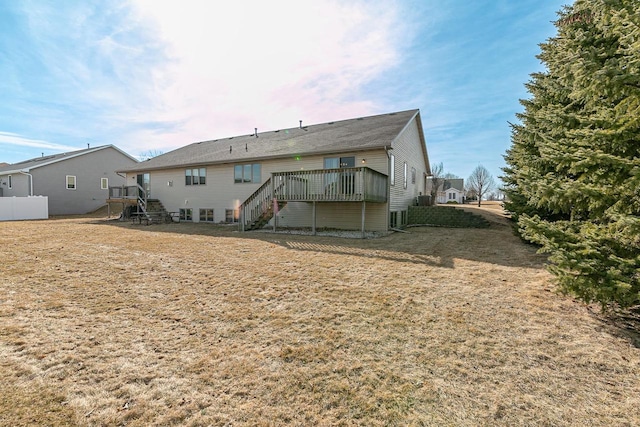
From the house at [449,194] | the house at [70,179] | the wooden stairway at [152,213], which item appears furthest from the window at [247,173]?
the house at [449,194]

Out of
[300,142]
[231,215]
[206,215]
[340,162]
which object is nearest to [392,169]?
[340,162]

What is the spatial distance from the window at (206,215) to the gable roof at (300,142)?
3108 mm

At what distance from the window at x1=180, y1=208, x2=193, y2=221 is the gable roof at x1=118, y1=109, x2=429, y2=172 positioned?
3.09 metres

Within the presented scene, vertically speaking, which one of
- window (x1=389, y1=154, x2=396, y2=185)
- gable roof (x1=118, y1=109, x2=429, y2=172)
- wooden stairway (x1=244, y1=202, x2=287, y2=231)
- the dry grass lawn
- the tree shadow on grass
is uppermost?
gable roof (x1=118, y1=109, x2=429, y2=172)

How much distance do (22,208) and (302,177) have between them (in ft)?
72.0

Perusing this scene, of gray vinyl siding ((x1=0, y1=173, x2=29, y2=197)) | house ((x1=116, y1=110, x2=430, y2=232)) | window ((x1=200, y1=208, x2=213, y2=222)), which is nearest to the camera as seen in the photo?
house ((x1=116, y1=110, x2=430, y2=232))

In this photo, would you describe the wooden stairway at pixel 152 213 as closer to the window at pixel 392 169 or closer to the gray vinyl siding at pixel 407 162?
the window at pixel 392 169

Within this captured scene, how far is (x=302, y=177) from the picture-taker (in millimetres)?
12438

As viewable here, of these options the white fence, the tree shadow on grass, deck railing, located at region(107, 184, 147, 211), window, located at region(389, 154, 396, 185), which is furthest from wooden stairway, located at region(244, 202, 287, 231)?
the white fence

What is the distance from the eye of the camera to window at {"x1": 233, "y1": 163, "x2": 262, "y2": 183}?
15.9 m

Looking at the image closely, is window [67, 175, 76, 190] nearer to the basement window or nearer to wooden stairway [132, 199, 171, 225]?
wooden stairway [132, 199, 171, 225]

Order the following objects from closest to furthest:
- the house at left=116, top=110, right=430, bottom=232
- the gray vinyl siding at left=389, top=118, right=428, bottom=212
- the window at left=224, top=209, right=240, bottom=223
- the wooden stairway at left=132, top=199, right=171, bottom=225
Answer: the house at left=116, top=110, right=430, bottom=232 → the gray vinyl siding at left=389, top=118, right=428, bottom=212 → the window at left=224, top=209, right=240, bottom=223 → the wooden stairway at left=132, top=199, right=171, bottom=225

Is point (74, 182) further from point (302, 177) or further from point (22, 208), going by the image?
point (302, 177)

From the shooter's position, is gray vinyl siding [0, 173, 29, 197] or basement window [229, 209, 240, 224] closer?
basement window [229, 209, 240, 224]
